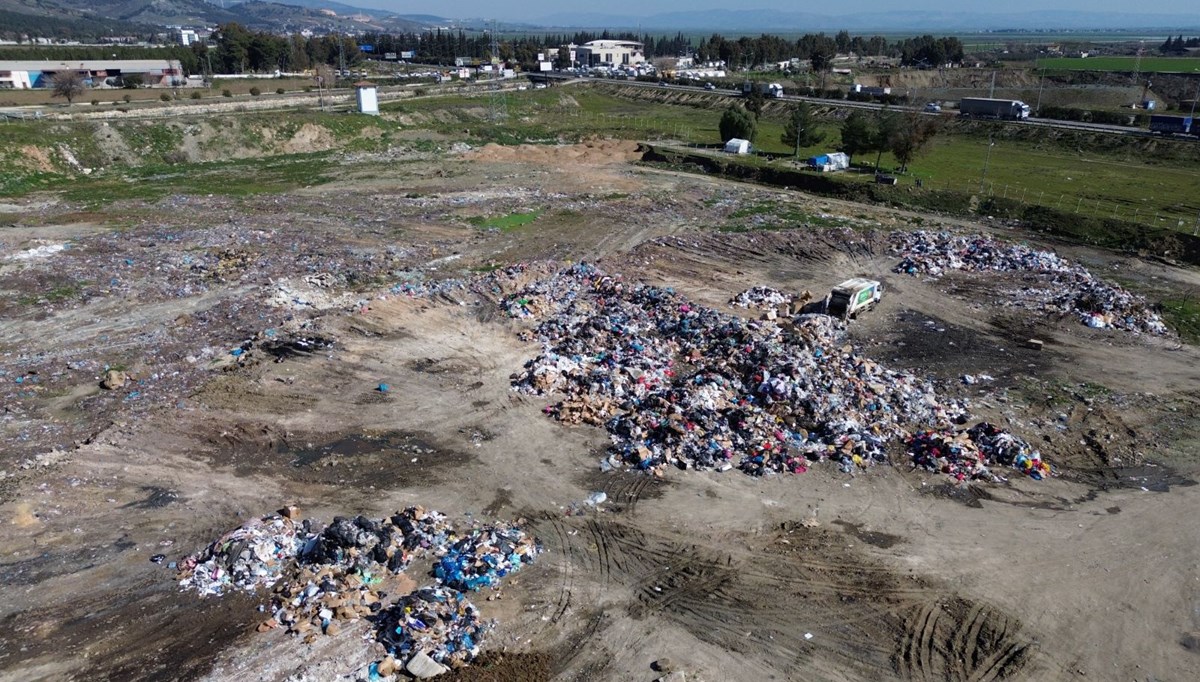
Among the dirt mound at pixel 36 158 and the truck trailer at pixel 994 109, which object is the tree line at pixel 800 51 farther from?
the dirt mound at pixel 36 158

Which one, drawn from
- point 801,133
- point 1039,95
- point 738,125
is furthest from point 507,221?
point 1039,95

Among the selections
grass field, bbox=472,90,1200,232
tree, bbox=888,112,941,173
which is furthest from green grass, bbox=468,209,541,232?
tree, bbox=888,112,941,173

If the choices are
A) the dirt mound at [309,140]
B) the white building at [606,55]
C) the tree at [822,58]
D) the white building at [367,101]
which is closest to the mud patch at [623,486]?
the dirt mound at [309,140]

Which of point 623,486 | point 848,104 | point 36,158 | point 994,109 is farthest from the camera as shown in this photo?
point 848,104

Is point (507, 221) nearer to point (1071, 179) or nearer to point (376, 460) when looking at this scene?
point (376, 460)

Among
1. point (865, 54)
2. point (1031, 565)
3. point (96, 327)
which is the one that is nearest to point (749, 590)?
point (1031, 565)

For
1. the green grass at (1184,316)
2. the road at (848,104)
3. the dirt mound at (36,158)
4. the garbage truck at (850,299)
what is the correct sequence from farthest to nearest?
the road at (848,104)
the dirt mound at (36,158)
the garbage truck at (850,299)
the green grass at (1184,316)

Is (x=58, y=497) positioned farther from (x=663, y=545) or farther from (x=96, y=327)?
(x=663, y=545)
